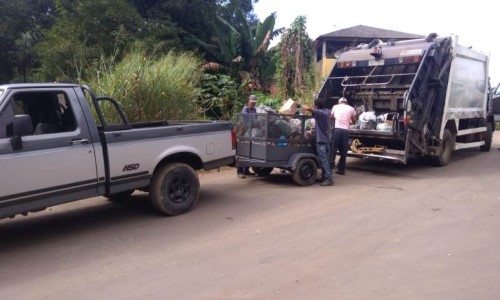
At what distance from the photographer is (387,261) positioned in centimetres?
462

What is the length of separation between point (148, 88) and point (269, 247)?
5993 millimetres

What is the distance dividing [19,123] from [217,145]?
115 inches

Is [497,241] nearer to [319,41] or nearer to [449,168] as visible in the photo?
[449,168]

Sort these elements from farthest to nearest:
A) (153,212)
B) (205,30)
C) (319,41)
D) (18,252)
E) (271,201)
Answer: (319,41)
(205,30)
(271,201)
(153,212)
(18,252)

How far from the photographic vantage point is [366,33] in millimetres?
27484

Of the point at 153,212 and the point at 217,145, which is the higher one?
the point at 217,145

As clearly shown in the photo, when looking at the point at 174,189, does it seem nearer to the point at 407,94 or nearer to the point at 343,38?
the point at 407,94

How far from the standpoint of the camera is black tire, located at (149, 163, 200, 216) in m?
6.33

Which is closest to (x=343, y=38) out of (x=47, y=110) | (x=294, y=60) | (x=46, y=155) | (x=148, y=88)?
(x=294, y=60)

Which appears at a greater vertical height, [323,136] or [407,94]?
[407,94]

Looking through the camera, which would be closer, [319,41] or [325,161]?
[325,161]

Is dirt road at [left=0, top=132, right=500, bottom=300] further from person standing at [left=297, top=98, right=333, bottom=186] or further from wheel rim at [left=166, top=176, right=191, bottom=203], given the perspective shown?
person standing at [left=297, top=98, right=333, bottom=186]

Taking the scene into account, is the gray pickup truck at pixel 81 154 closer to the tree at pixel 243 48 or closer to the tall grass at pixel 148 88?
the tall grass at pixel 148 88

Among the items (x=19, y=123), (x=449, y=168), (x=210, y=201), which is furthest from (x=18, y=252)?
(x=449, y=168)
